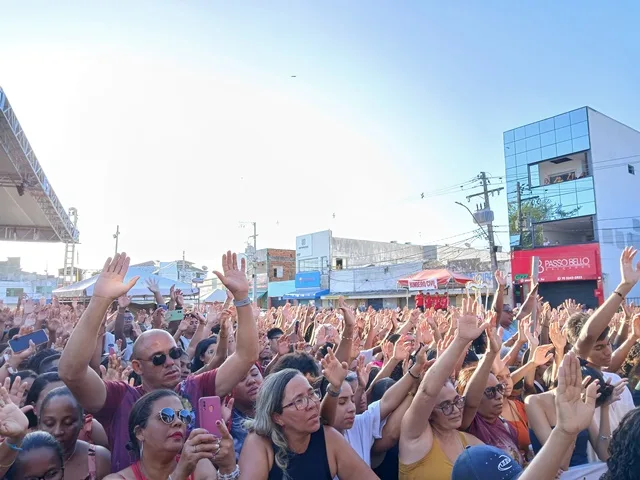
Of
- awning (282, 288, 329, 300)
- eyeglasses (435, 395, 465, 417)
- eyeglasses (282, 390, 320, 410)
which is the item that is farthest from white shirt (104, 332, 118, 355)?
awning (282, 288, 329, 300)

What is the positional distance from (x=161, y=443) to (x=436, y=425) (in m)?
1.50

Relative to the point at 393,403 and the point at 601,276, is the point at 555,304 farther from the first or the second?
the point at 393,403

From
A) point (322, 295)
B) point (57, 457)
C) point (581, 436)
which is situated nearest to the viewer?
point (57, 457)

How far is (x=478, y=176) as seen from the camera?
20734mm

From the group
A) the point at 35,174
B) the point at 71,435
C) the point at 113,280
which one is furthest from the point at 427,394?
the point at 35,174

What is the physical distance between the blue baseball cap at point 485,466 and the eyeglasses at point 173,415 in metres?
1.23

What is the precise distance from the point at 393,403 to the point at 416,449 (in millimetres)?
400

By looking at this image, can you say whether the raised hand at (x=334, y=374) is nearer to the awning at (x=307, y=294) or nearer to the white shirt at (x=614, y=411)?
the white shirt at (x=614, y=411)

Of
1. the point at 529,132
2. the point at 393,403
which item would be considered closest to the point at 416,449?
the point at 393,403

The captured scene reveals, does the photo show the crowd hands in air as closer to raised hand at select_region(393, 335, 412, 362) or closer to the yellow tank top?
the yellow tank top

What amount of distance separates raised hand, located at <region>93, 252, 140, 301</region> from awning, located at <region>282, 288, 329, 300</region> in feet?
103

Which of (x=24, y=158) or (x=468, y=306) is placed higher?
(x=24, y=158)

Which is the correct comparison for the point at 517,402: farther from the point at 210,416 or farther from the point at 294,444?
the point at 210,416

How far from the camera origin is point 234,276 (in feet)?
9.48
